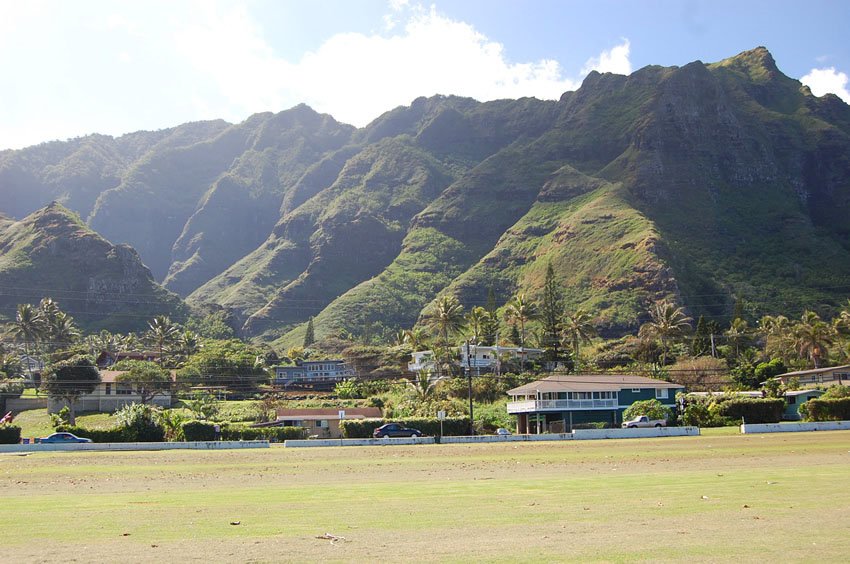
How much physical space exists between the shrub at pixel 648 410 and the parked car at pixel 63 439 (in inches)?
2003

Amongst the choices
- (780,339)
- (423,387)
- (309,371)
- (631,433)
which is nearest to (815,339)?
(780,339)

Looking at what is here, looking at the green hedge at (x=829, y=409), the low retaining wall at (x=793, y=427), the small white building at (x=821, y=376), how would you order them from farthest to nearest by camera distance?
the small white building at (x=821, y=376) < the green hedge at (x=829, y=409) < the low retaining wall at (x=793, y=427)

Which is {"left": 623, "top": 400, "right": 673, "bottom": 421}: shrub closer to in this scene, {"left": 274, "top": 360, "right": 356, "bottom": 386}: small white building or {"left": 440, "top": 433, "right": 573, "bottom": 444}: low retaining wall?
{"left": 440, "top": 433, "right": 573, "bottom": 444}: low retaining wall

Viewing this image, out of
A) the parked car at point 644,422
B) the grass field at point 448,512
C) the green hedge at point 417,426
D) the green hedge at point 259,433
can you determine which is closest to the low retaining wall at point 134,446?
the green hedge at point 259,433

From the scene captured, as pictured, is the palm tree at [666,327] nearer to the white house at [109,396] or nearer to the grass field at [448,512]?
the white house at [109,396]

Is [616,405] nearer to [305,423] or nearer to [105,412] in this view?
[305,423]

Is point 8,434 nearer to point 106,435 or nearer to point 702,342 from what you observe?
point 106,435

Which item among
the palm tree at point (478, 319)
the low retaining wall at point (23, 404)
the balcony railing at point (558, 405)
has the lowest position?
the balcony railing at point (558, 405)

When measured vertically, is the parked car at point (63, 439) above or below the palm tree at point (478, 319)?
below

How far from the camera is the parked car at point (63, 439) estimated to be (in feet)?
216

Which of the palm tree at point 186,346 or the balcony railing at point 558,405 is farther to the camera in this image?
the palm tree at point 186,346

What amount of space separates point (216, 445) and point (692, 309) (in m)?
140

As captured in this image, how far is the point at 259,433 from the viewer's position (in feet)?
250

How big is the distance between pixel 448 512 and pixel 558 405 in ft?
225
